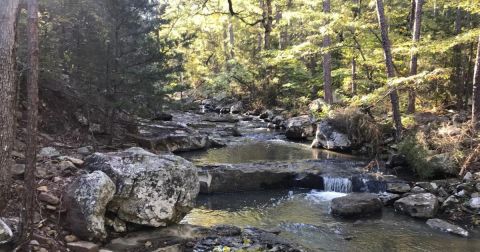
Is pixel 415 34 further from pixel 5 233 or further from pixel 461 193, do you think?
pixel 5 233

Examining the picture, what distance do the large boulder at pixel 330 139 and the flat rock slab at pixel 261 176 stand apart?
122 inches

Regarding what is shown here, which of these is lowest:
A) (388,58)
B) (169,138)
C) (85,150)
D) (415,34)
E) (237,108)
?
(169,138)

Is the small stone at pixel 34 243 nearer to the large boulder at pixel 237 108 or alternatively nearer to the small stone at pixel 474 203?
the small stone at pixel 474 203

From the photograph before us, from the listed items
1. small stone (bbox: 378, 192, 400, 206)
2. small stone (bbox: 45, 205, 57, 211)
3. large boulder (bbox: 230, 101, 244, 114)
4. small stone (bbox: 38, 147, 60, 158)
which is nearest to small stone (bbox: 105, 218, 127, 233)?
small stone (bbox: 45, 205, 57, 211)

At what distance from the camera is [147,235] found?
683 centimetres

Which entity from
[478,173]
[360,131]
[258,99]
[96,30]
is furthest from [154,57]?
[258,99]

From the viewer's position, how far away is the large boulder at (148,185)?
6.73m

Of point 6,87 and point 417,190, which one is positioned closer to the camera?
point 6,87

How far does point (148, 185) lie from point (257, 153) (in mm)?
9125

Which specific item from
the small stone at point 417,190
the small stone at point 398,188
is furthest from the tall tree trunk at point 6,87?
the small stone at point 417,190

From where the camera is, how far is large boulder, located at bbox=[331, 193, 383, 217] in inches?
384

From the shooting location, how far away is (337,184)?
39.1 feet

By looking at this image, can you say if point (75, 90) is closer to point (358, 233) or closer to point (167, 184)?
point (167, 184)

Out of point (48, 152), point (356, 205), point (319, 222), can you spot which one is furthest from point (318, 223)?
point (48, 152)
